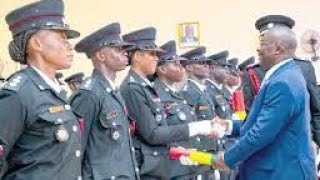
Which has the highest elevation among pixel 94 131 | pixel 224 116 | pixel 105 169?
pixel 94 131

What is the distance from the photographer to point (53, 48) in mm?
2219

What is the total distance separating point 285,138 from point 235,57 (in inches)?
187

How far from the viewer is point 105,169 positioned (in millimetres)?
2545

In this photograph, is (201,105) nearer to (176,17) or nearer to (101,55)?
(101,55)

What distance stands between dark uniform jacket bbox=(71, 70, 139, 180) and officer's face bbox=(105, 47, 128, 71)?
23cm

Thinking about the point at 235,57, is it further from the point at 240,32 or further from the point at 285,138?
the point at 285,138

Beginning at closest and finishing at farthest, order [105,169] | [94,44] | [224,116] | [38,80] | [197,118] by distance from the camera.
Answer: [38,80], [105,169], [94,44], [197,118], [224,116]

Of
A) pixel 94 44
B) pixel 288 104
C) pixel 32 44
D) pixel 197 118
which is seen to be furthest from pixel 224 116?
pixel 32 44

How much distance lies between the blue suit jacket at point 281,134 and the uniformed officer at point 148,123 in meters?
0.70

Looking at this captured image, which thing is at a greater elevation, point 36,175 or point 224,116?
point 36,175

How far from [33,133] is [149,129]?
1.11 metres

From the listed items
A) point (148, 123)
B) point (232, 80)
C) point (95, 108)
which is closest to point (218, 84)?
point (232, 80)

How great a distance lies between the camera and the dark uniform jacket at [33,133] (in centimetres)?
193

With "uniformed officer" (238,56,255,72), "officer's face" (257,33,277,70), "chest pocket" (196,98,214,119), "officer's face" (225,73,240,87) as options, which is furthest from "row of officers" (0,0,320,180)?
"uniformed officer" (238,56,255,72)
